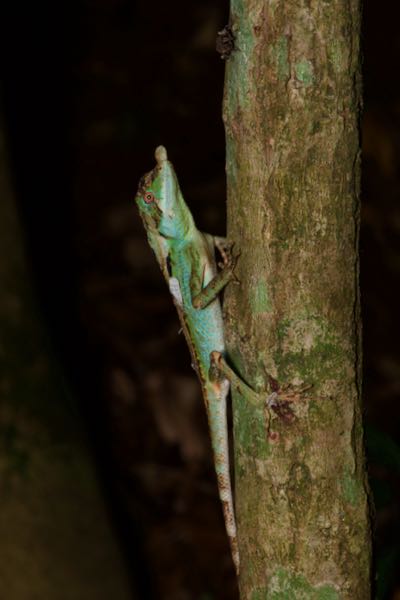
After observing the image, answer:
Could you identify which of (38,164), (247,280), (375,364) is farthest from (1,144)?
(38,164)

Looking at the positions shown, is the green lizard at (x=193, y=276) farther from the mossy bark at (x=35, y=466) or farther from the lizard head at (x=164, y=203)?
the mossy bark at (x=35, y=466)

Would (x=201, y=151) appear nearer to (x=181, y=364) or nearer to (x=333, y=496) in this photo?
(x=181, y=364)

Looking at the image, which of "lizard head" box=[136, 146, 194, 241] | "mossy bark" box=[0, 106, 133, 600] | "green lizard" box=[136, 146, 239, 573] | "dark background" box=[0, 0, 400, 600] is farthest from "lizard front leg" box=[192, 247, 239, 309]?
"dark background" box=[0, 0, 400, 600]

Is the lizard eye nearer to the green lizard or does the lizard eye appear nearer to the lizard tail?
the green lizard

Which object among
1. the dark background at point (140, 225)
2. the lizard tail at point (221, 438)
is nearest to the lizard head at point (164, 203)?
the lizard tail at point (221, 438)

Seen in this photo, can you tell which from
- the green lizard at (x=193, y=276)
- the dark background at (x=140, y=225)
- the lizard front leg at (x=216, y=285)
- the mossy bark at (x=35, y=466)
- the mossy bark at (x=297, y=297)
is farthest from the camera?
the dark background at (x=140, y=225)

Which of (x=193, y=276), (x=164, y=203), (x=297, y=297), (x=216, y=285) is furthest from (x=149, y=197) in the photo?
(x=297, y=297)
